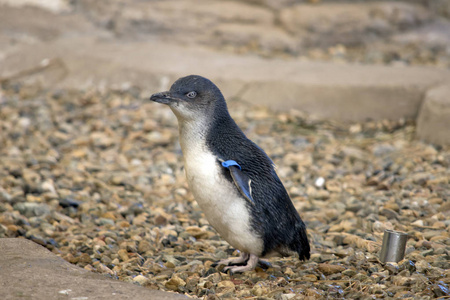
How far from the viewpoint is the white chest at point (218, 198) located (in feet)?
8.29

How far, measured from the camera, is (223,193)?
2520 millimetres

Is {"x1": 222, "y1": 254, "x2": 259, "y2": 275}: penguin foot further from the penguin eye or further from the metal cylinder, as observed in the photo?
the penguin eye

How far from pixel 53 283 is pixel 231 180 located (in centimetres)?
88

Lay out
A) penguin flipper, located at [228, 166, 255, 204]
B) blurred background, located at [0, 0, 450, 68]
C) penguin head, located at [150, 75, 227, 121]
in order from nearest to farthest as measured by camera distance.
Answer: penguin flipper, located at [228, 166, 255, 204], penguin head, located at [150, 75, 227, 121], blurred background, located at [0, 0, 450, 68]

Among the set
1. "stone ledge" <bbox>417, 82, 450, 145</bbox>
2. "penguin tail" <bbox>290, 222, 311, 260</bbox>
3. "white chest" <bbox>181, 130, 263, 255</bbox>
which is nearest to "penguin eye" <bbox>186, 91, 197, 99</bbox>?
"white chest" <bbox>181, 130, 263, 255</bbox>

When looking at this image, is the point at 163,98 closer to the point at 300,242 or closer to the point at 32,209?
the point at 300,242

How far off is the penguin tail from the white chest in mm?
189

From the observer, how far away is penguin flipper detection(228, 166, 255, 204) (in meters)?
2.49

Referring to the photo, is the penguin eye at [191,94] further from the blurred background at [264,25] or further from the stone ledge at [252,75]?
the blurred background at [264,25]

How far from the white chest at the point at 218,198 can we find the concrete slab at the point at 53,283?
19.8 inches

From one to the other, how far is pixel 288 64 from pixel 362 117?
1.33 metres

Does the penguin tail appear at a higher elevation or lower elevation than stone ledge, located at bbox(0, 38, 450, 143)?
lower

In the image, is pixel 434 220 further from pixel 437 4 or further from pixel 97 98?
pixel 437 4

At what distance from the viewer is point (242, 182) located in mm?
2502
